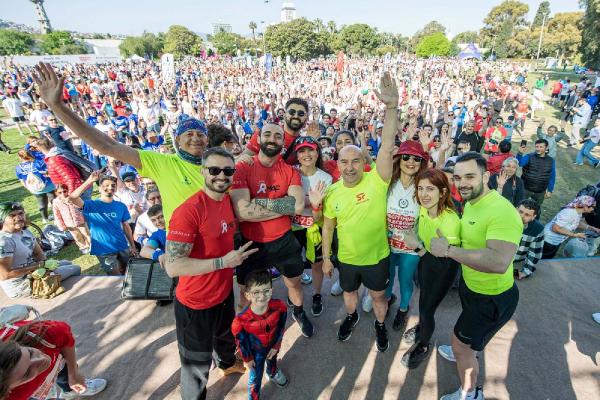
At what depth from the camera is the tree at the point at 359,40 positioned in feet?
216

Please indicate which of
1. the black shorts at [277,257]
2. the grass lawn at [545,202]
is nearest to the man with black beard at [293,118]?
the black shorts at [277,257]

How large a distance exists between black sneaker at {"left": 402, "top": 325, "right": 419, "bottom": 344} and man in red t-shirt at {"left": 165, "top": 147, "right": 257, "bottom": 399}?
2.03 m

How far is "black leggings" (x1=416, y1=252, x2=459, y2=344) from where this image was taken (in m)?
2.84

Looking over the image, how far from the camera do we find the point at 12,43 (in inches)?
2470

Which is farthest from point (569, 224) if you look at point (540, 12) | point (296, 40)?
point (540, 12)

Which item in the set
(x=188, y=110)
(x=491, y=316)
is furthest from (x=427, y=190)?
(x=188, y=110)

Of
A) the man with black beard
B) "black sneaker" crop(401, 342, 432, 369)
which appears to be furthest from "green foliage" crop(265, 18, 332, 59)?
"black sneaker" crop(401, 342, 432, 369)

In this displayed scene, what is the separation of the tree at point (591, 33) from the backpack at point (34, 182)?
36.2 meters

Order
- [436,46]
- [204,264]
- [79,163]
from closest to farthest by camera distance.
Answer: [204,264], [79,163], [436,46]

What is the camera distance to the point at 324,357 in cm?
342

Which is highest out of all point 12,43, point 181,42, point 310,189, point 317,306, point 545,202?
point 12,43

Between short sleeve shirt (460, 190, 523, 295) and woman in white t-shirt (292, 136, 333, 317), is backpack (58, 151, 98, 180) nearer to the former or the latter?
woman in white t-shirt (292, 136, 333, 317)

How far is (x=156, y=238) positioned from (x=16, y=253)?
1850 millimetres

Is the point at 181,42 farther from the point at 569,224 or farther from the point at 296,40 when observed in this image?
the point at 569,224
